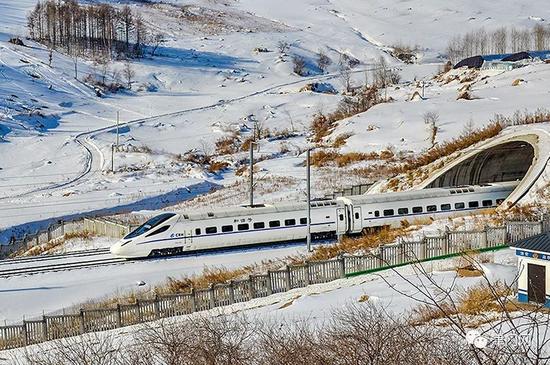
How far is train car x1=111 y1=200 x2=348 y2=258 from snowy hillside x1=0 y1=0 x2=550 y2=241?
12.5m

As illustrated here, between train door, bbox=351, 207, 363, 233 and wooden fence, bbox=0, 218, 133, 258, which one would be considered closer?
train door, bbox=351, 207, 363, 233

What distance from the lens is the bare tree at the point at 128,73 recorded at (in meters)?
100

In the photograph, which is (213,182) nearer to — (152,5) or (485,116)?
(485,116)

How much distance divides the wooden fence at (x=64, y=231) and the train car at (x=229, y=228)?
4604 millimetres

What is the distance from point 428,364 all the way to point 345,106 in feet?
256

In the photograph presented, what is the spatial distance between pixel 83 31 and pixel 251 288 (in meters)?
105

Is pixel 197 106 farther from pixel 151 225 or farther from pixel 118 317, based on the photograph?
pixel 118 317

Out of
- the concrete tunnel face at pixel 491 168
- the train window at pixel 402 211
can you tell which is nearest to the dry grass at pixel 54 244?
the train window at pixel 402 211

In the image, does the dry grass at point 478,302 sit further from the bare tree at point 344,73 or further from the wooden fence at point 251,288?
the bare tree at point 344,73

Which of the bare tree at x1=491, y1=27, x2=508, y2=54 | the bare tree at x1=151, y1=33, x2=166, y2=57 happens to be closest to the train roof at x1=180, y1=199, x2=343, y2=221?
the bare tree at x1=151, y1=33, x2=166, y2=57

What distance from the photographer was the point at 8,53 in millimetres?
99375

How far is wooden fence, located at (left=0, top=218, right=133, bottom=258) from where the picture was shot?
33781 mm

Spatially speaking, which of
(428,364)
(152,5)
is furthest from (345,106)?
(152,5)

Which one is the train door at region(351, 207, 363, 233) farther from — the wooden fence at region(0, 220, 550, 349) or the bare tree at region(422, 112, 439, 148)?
the bare tree at region(422, 112, 439, 148)
